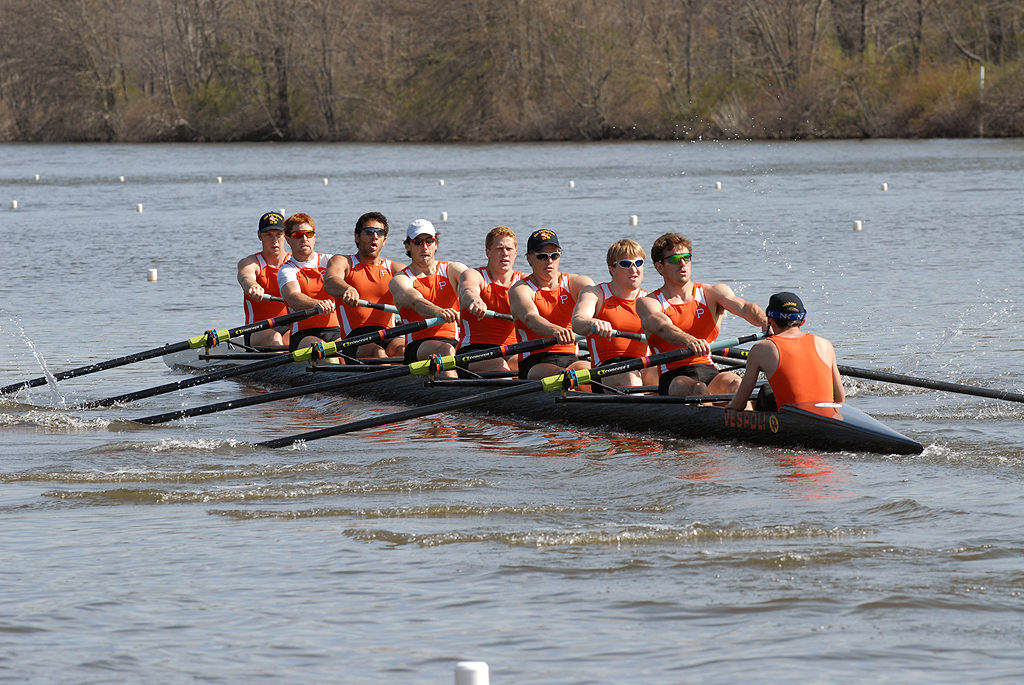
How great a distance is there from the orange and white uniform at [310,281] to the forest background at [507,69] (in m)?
39.6

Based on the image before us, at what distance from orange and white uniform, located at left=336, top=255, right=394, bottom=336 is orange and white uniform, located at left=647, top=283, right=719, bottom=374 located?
Answer: 3183mm

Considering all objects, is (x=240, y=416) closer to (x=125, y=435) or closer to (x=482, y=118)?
(x=125, y=435)

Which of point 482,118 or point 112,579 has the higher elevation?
point 482,118

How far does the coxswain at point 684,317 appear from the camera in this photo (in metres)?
8.77

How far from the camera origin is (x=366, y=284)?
458 inches

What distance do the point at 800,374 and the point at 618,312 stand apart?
1665mm

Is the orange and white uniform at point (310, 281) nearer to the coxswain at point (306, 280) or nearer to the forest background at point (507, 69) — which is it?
the coxswain at point (306, 280)

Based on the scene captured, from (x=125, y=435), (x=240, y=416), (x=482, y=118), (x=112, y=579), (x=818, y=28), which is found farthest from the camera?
(x=482, y=118)

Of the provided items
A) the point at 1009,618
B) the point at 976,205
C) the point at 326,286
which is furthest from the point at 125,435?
the point at 976,205

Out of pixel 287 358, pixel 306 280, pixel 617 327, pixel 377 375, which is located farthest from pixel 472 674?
pixel 306 280

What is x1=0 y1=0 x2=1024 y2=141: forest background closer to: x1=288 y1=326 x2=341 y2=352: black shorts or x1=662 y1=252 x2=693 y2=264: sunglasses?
x1=288 y1=326 x2=341 y2=352: black shorts

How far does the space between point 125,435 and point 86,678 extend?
5.16 m

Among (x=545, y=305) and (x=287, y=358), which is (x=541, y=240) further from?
(x=287, y=358)

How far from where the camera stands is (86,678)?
5.11 metres
